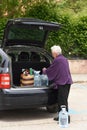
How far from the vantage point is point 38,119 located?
1003 centimetres

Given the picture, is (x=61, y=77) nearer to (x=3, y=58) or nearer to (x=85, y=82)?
(x=3, y=58)

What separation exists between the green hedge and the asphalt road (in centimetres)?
643

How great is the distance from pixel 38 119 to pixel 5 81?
116 cm

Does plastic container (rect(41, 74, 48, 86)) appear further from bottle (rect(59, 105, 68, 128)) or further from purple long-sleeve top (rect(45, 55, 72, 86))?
bottle (rect(59, 105, 68, 128))

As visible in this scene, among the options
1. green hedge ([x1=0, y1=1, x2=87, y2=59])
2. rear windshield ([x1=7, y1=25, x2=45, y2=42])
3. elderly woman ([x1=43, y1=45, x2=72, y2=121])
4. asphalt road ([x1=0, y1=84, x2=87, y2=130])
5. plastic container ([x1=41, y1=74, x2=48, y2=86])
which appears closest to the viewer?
asphalt road ([x1=0, y1=84, x2=87, y2=130])

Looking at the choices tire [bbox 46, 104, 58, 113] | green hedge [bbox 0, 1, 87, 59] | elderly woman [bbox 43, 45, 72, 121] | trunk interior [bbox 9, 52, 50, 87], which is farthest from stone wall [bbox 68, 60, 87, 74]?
elderly woman [bbox 43, 45, 72, 121]

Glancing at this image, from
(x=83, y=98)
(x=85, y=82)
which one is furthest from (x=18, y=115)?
(x=85, y=82)

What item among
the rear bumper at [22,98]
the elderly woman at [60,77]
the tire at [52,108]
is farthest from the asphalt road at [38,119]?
the elderly woman at [60,77]

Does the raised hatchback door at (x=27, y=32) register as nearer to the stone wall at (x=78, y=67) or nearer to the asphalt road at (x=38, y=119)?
the asphalt road at (x=38, y=119)

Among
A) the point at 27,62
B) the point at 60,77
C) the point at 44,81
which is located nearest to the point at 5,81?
the point at 44,81

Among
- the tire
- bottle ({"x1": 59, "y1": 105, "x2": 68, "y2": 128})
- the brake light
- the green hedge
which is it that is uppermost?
the brake light

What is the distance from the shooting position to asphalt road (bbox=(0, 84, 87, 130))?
9.26m

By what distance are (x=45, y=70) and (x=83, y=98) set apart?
10.0ft

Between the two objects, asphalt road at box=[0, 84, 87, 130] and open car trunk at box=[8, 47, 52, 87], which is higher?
open car trunk at box=[8, 47, 52, 87]
